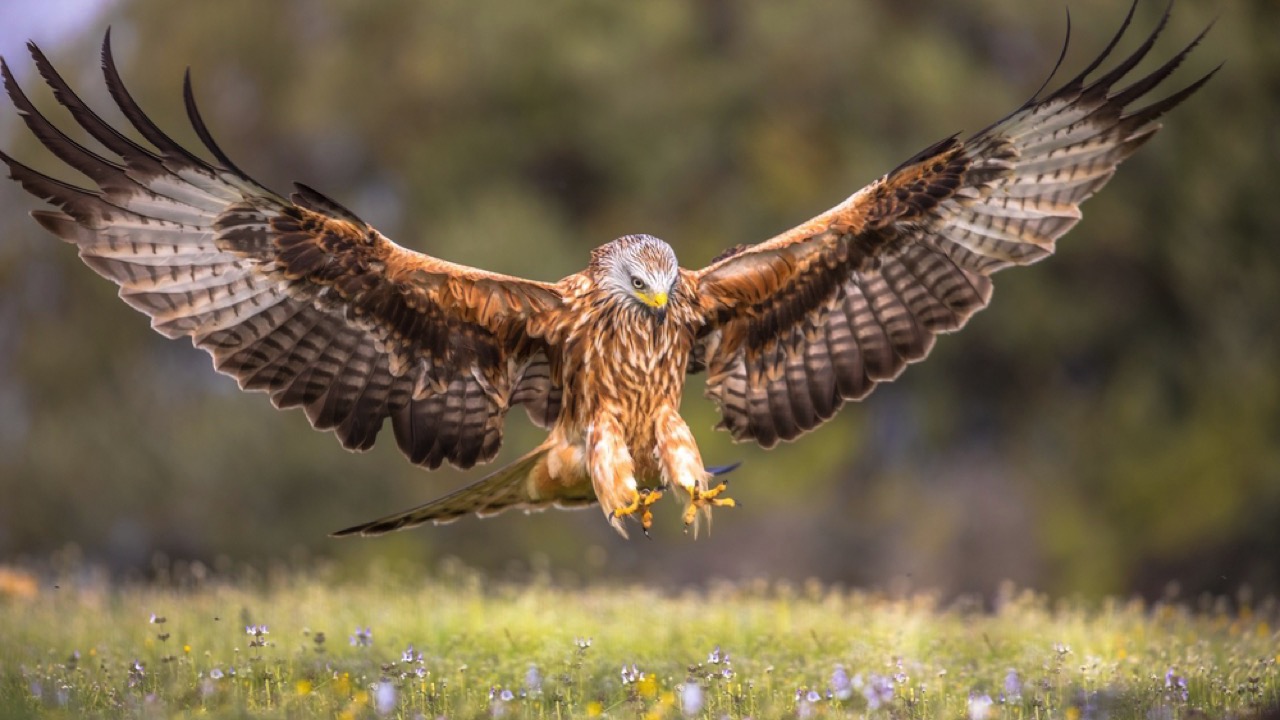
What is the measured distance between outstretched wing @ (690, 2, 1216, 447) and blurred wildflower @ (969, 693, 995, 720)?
2.58m

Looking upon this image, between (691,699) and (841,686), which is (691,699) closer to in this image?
(691,699)

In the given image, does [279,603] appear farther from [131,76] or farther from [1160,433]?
[131,76]

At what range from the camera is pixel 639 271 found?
8258mm

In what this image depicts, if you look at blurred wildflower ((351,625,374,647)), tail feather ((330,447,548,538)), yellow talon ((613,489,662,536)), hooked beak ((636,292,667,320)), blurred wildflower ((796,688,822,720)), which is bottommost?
blurred wildflower ((796,688,822,720))

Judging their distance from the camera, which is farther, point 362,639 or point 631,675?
point 362,639

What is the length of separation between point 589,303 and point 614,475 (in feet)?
3.46

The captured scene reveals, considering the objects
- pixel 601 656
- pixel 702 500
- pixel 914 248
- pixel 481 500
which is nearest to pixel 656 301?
pixel 702 500

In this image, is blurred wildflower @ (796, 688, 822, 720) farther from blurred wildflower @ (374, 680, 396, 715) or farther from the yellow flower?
blurred wildflower @ (374, 680, 396, 715)

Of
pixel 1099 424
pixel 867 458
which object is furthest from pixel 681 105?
pixel 1099 424

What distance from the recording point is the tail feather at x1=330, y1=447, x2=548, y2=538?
26.5 ft

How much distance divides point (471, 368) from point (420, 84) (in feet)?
65.9

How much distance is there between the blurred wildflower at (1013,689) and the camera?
6961 mm

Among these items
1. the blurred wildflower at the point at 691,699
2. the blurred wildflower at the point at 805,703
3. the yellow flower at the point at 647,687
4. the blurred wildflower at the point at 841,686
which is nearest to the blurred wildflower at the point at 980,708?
the blurred wildflower at the point at 841,686

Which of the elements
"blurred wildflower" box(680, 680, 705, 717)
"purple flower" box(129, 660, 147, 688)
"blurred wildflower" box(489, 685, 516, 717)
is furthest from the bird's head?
"purple flower" box(129, 660, 147, 688)
